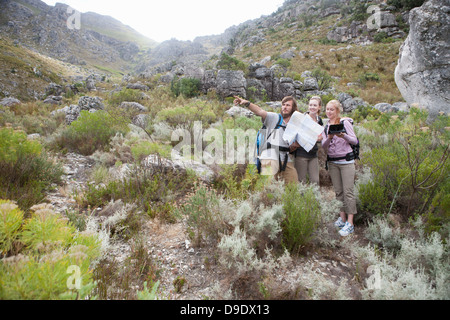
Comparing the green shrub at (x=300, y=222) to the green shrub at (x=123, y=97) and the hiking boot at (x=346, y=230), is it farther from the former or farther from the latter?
the green shrub at (x=123, y=97)

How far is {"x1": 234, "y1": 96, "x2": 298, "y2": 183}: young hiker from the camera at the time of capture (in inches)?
137

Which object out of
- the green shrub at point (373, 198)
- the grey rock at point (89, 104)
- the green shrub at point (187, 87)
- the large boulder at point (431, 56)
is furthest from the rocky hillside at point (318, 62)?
the green shrub at point (373, 198)

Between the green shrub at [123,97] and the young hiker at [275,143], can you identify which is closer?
the young hiker at [275,143]

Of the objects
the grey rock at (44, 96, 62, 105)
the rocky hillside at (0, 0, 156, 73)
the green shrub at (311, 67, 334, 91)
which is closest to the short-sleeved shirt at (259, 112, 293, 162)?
the green shrub at (311, 67, 334, 91)

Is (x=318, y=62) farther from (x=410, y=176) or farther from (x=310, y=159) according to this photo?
(x=410, y=176)

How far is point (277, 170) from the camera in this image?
3.56 meters

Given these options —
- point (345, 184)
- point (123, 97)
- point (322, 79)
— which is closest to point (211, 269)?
point (345, 184)

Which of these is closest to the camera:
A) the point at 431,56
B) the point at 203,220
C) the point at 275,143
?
the point at 203,220

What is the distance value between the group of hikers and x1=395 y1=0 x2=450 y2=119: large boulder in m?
6.91

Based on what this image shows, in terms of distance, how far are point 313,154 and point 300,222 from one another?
1.69m

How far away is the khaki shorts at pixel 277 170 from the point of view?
346 cm

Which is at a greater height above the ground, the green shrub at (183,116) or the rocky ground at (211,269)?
the green shrub at (183,116)

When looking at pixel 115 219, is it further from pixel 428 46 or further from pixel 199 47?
pixel 199 47

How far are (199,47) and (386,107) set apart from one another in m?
78.9
